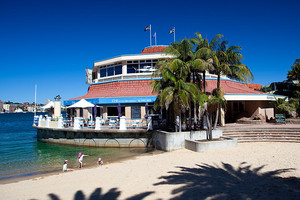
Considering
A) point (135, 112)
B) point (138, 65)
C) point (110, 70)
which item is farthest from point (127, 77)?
point (135, 112)

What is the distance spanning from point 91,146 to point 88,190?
12.3 meters

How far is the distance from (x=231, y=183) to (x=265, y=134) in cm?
1037

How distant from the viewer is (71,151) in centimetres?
1836

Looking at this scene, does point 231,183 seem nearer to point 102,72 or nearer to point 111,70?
point 111,70

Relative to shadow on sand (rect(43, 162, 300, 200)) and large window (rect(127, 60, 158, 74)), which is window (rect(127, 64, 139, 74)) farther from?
shadow on sand (rect(43, 162, 300, 200))

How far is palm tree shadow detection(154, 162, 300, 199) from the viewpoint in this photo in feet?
20.3

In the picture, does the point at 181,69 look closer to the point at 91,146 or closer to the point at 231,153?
the point at 231,153

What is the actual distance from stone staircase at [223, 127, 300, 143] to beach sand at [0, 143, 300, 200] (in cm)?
349

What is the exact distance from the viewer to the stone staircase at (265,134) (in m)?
15.1

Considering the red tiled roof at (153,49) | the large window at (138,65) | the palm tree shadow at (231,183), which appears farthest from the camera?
the red tiled roof at (153,49)

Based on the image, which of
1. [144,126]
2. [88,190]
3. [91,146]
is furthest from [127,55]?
[88,190]

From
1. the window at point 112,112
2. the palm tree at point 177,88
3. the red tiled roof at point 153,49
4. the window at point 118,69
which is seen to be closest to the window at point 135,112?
the window at point 112,112

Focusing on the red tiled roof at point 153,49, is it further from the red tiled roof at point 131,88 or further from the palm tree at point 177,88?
the palm tree at point 177,88

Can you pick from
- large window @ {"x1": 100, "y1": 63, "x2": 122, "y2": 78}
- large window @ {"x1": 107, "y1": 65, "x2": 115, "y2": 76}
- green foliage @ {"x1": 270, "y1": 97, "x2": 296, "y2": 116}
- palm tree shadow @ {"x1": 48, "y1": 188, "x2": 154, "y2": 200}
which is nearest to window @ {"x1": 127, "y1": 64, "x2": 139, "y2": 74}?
large window @ {"x1": 100, "y1": 63, "x2": 122, "y2": 78}
